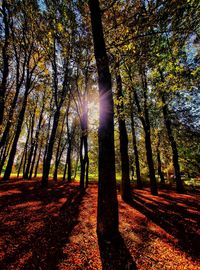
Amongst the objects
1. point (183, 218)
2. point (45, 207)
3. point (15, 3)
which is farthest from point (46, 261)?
point (15, 3)

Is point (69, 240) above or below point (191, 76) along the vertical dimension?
below


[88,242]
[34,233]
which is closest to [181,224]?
[88,242]

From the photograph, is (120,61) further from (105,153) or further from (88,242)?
(88,242)

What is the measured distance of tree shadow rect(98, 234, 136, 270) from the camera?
11.4ft

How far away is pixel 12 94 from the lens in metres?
18.8

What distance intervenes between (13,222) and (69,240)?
99.5 inches

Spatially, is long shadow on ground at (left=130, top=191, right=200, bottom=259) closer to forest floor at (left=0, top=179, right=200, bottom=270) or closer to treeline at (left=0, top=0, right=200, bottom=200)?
forest floor at (left=0, top=179, right=200, bottom=270)

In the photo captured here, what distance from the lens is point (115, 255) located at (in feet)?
12.7

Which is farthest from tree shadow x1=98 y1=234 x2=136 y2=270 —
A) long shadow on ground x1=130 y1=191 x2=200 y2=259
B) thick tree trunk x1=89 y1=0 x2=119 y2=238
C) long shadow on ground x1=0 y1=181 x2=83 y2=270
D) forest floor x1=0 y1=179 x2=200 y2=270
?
long shadow on ground x1=130 y1=191 x2=200 y2=259

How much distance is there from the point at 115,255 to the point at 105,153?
2685mm

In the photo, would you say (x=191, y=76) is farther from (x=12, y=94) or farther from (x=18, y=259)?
(x=12, y=94)

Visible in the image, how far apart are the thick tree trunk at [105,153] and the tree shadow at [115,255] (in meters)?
0.19

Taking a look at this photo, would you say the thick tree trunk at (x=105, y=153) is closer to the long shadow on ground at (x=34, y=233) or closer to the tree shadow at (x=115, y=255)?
the tree shadow at (x=115, y=255)

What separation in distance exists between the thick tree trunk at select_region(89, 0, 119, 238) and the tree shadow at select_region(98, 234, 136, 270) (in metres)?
0.19
